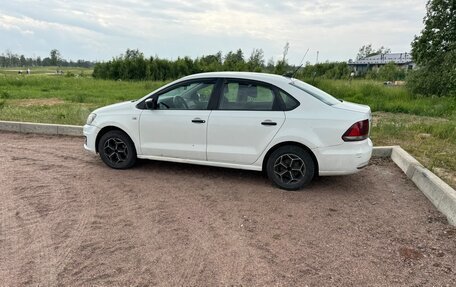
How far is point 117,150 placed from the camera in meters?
5.54

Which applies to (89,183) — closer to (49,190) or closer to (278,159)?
(49,190)

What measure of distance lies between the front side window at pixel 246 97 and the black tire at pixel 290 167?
66 cm

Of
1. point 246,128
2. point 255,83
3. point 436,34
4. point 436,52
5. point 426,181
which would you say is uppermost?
point 436,34

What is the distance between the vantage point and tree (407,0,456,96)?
17.2 meters

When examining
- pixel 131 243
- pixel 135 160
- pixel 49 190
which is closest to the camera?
pixel 131 243

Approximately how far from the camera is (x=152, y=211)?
4082 millimetres

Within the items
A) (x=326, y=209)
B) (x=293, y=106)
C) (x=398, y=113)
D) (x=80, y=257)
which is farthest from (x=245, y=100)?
(x=398, y=113)

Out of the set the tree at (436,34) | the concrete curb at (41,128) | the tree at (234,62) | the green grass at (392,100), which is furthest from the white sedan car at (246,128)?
the tree at (234,62)

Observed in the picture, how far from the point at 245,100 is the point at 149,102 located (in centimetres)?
147

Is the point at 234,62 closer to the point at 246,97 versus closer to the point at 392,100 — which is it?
the point at 392,100

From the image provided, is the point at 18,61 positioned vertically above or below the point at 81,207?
above

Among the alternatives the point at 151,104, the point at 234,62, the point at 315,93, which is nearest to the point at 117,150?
the point at 151,104

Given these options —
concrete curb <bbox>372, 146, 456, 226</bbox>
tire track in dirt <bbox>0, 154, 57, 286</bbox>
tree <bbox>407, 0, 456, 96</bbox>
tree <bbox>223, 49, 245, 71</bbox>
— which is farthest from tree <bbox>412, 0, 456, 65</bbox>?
tire track in dirt <bbox>0, 154, 57, 286</bbox>

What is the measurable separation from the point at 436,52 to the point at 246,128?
18.3 meters
